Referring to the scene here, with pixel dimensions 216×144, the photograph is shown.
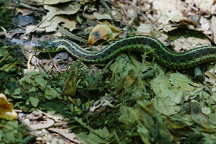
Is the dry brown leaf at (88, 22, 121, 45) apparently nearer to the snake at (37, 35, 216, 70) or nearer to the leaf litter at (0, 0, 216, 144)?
the leaf litter at (0, 0, 216, 144)

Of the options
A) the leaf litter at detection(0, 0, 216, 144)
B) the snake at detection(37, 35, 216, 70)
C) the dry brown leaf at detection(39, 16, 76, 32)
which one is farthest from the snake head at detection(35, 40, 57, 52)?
the dry brown leaf at detection(39, 16, 76, 32)

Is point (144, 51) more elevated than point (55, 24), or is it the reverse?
point (55, 24)

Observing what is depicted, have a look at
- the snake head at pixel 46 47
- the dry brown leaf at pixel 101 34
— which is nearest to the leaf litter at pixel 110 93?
the dry brown leaf at pixel 101 34

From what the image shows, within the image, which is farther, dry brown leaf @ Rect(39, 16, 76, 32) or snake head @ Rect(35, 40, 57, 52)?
dry brown leaf @ Rect(39, 16, 76, 32)

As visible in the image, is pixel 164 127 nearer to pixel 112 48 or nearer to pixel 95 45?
pixel 112 48

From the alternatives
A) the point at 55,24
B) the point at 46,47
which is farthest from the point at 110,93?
the point at 55,24

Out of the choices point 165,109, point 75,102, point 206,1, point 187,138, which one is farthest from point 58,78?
point 206,1

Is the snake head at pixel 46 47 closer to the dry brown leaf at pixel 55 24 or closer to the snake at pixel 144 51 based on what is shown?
the snake at pixel 144 51

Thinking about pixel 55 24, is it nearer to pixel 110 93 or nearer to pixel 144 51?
pixel 144 51
